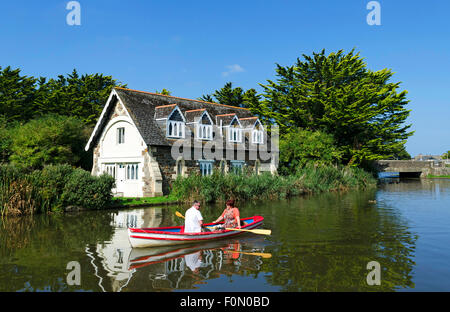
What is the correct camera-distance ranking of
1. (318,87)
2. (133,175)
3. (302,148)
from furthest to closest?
(318,87)
(302,148)
(133,175)

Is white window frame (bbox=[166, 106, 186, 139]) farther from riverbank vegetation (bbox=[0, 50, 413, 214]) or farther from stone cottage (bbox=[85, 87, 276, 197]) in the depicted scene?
riverbank vegetation (bbox=[0, 50, 413, 214])

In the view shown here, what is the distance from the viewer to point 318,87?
1762 inches

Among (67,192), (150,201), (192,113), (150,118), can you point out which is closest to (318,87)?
(192,113)

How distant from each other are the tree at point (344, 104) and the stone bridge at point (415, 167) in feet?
61.1

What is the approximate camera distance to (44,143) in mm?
29469

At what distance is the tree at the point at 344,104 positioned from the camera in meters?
43.3

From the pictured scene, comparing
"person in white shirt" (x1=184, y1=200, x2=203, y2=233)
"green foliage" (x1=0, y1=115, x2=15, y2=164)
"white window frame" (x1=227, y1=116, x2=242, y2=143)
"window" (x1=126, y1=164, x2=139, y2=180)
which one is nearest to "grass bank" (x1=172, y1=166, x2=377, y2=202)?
"window" (x1=126, y1=164, x2=139, y2=180)

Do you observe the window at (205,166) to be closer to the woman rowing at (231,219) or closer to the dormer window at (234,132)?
the dormer window at (234,132)

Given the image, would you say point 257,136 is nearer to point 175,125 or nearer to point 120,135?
point 175,125

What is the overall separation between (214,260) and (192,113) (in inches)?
889

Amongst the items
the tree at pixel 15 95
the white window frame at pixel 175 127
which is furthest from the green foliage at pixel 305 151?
the tree at pixel 15 95

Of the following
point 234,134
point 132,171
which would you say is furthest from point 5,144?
point 234,134
